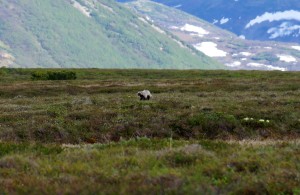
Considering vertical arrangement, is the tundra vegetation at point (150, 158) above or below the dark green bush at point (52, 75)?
above

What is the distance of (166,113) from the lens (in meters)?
32.6

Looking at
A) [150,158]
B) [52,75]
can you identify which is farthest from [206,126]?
[52,75]

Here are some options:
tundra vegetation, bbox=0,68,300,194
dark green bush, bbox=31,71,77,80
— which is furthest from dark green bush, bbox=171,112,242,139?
dark green bush, bbox=31,71,77,80

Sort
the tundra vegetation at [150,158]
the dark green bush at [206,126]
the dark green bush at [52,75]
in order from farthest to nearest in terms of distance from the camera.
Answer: the dark green bush at [52,75]
the dark green bush at [206,126]
the tundra vegetation at [150,158]

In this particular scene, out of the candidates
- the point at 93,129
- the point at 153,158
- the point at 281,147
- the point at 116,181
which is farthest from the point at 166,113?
the point at 116,181

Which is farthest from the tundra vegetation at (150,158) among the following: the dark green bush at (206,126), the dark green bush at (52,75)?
the dark green bush at (52,75)

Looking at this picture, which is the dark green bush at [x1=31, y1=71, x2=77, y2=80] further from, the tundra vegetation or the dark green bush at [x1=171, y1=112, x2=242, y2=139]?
the dark green bush at [x1=171, y1=112, x2=242, y2=139]

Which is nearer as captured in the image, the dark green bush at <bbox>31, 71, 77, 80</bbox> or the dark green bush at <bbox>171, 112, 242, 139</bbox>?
the dark green bush at <bbox>171, 112, 242, 139</bbox>

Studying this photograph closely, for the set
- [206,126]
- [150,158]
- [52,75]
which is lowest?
[52,75]

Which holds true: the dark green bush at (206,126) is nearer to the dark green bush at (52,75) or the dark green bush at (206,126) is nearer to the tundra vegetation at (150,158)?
the tundra vegetation at (150,158)

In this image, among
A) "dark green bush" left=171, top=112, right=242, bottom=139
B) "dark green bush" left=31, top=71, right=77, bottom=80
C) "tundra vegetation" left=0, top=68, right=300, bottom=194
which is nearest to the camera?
"tundra vegetation" left=0, top=68, right=300, bottom=194

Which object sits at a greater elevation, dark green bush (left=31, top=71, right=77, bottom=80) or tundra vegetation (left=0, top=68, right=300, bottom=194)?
tundra vegetation (left=0, top=68, right=300, bottom=194)

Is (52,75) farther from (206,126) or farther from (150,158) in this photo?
(150,158)

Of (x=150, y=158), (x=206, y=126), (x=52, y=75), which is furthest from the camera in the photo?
(x=52, y=75)
